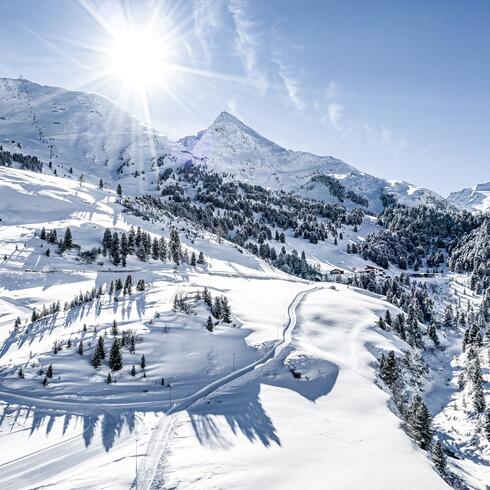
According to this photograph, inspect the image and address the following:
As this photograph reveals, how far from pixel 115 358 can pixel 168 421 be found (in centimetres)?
1038

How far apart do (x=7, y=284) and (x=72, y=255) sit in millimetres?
23987

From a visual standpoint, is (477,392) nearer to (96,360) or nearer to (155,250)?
(96,360)

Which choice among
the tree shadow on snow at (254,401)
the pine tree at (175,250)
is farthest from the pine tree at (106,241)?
the tree shadow on snow at (254,401)

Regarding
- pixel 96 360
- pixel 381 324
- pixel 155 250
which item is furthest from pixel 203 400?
pixel 155 250

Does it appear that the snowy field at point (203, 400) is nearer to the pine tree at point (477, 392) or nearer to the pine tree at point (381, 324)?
the pine tree at point (381, 324)

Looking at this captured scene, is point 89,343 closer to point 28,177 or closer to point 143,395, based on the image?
point 143,395

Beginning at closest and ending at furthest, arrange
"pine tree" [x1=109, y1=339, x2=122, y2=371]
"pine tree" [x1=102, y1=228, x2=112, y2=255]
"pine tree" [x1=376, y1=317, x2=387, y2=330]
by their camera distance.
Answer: "pine tree" [x1=109, y1=339, x2=122, y2=371]
"pine tree" [x1=376, y1=317, x2=387, y2=330]
"pine tree" [x1=102, y1=228, x2=112, y2=255]

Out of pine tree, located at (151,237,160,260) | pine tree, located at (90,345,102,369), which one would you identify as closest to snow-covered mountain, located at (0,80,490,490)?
pine tree, located at (90,345,102,369)

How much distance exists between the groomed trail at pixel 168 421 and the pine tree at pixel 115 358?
7834mm

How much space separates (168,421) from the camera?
28000mm

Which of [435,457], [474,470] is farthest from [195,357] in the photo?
[474,470]

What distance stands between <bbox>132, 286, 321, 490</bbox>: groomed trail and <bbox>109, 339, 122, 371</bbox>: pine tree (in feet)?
25.7

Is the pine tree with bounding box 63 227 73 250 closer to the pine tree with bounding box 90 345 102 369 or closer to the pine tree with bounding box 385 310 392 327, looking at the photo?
the pine tree with bounding box 90 345 102 369

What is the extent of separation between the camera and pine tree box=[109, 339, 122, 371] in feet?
116
